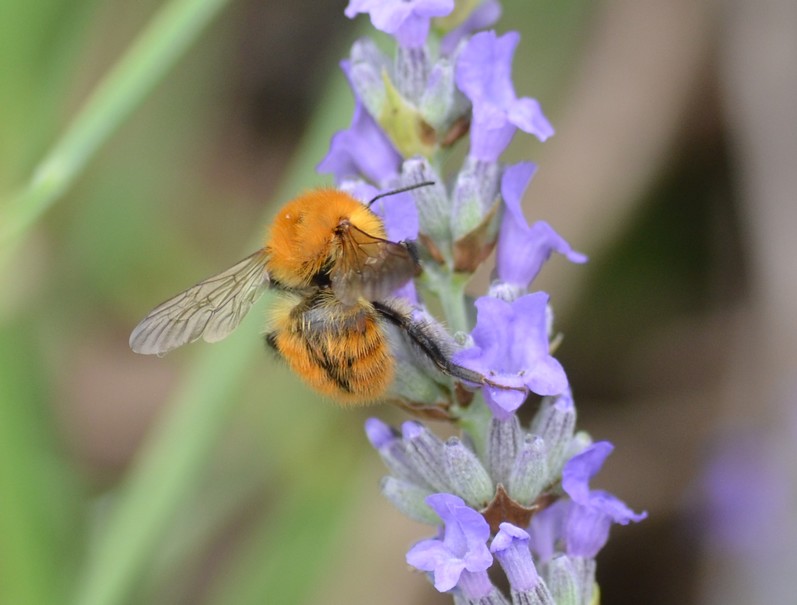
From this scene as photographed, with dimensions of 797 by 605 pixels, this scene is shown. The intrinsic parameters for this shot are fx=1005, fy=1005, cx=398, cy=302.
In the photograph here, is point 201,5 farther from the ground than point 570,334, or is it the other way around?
point 201,5

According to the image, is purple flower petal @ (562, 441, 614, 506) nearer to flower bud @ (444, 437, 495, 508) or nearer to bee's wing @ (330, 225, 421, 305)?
flower bud @ (444, 437, 495, 508)

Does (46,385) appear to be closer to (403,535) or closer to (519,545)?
(403,535)

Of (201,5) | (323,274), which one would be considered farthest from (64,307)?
(323,274)

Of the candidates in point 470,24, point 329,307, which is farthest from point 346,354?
point 470,24

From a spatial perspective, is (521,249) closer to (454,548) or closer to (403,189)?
(403,189)

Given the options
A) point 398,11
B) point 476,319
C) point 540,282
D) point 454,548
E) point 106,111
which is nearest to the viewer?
point 454,548

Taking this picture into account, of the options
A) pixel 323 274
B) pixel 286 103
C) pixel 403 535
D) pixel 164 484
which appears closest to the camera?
pixel 323 274

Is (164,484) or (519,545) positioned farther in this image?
(164,484)

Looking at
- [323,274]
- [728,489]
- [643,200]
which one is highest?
[323,274]
